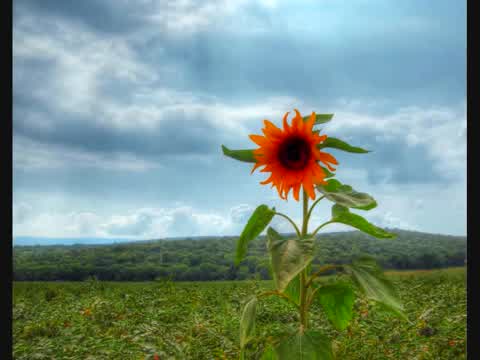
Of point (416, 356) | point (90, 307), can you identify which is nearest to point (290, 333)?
point (416, 356)

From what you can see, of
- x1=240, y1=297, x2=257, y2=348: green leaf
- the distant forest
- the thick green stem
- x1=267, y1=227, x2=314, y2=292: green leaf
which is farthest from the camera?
the distant forest

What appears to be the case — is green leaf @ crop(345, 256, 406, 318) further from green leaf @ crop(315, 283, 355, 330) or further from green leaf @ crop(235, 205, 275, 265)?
green leaf @ crop(235, 205, 275, 265)

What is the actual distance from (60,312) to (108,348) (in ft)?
4.94

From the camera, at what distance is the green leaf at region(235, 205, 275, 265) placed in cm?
180

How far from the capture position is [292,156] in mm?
1704

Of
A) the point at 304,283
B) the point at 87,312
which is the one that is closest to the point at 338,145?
the point at 304,283

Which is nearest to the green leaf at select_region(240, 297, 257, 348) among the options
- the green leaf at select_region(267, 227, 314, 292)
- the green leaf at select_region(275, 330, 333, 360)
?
the green leaf at select_region(275, 330, 333, 360)

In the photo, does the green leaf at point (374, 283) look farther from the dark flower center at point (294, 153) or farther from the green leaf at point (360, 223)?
the dark flower center at point (294, 153)

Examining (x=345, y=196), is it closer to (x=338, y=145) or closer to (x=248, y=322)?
(x=338, y=145)

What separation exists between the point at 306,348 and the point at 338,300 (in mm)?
341

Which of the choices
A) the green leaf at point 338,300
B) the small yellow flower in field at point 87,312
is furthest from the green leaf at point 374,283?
the small yellow flower in field at point 87,312

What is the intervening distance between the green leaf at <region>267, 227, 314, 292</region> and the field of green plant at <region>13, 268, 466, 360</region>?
511 millimetres

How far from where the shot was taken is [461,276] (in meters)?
5.78
